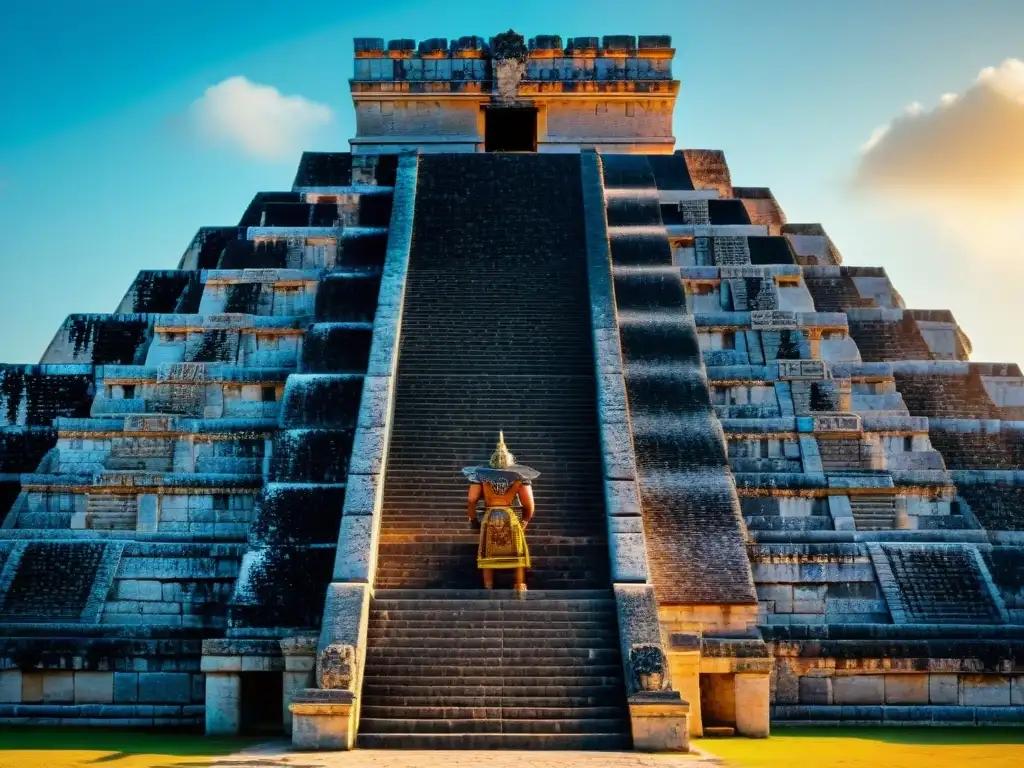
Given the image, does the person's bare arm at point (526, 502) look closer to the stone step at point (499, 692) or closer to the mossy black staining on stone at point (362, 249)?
the stone step at point (499, 692)

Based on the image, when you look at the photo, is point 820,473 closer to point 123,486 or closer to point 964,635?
point 964,635

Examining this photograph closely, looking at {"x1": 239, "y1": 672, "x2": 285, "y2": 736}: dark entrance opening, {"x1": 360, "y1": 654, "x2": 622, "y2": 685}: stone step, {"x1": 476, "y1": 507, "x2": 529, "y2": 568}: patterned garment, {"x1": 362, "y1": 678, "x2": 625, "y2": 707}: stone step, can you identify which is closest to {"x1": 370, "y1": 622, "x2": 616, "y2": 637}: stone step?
{"x1": 360, "y1": 654, "x2": 622, "y2": 685}: stone step

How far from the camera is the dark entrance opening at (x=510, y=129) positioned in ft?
95.7

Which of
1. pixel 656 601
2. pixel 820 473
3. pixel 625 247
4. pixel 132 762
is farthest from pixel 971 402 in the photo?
pixel 132 762

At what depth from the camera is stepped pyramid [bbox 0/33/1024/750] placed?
→ 14.0 meters

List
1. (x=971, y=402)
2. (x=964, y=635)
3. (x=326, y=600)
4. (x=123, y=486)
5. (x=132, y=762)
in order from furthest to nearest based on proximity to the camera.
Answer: (x=971, y=402), (x=123, y=486), (x=964, y=635), (x=326, y=600), (x=132, y=762)

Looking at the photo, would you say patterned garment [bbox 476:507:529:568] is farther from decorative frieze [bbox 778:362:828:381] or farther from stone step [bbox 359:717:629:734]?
decorative frieze [bbox 778:362:828:381]

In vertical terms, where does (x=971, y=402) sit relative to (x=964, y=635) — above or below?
above

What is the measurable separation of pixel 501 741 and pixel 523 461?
16.8 feet

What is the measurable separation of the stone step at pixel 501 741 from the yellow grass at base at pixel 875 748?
0.94 m

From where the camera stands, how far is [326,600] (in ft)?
46.4

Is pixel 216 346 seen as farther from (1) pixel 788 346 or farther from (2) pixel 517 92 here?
(2) pixel 517 92

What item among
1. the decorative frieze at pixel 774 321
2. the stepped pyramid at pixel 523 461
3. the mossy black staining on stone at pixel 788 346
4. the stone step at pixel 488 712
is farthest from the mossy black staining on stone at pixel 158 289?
the stone step at pixel 488 712

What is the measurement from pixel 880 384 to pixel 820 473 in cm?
297
